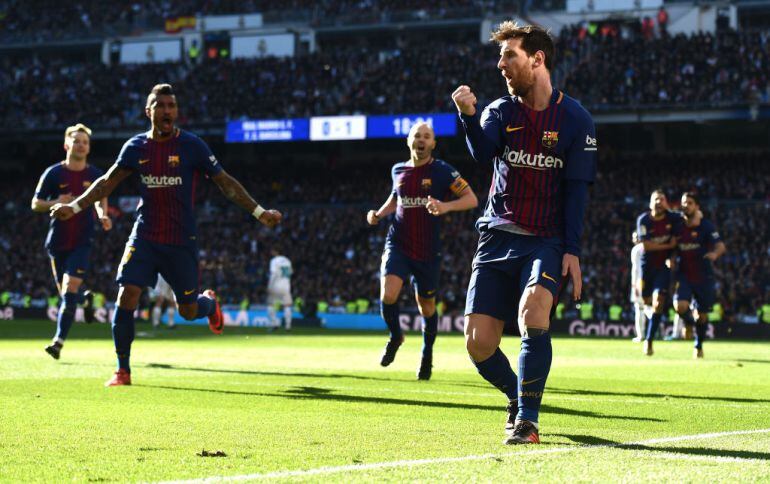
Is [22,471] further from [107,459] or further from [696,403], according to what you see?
[696,403]

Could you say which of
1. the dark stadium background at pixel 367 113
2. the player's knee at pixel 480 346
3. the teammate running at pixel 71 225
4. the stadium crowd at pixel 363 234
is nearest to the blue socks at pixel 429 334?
the teammate running at pixel 71 225

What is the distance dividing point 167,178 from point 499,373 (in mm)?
4786

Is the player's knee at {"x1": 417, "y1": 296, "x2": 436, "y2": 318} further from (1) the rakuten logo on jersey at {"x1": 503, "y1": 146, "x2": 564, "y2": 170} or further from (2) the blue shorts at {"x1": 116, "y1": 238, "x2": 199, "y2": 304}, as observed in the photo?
(1) the rakuten logo on jersey at {"x1": 503, "y1": 146, "x2": 564, "y2": 170}

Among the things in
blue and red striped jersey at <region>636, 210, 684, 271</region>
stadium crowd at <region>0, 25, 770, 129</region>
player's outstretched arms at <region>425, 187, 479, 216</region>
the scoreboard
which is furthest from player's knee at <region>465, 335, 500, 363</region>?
stadium crowd at <region>0, 25, 770, 129</region>

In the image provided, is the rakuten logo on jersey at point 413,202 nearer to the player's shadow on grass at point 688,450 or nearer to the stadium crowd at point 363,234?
the player's shadow on grass at point 688,450

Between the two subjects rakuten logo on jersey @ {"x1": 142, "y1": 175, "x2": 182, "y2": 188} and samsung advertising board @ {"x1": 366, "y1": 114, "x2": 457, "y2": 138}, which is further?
samsung advertising board @ {"x1": 366, "y1": 114, "x2": 457, "y2": 138}

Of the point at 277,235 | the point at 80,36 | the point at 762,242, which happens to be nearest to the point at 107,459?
the point at 762,242

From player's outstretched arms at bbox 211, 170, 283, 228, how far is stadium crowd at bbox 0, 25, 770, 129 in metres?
32.4

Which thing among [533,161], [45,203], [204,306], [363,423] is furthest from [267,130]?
[533,161]

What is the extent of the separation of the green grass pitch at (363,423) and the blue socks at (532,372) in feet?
0.82

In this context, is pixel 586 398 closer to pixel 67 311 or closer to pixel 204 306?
pixel 204 306

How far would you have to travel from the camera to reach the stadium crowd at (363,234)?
38.0m

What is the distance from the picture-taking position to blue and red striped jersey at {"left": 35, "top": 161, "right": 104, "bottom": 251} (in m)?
14.2

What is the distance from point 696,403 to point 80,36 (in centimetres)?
5248
